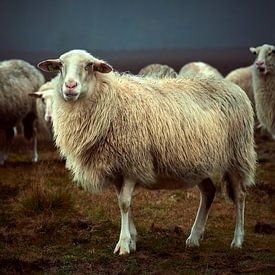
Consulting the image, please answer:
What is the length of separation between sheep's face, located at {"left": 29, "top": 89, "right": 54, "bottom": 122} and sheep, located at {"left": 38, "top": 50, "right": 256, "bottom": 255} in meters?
3.88

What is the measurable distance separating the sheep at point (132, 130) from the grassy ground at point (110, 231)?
1.09ft

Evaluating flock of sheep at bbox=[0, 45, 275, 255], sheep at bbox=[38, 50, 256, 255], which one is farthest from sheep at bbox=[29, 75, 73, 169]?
sheep at bbox=[38, 50, 256, 255]

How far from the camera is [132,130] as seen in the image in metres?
5.07

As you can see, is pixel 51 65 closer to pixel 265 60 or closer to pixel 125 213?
pixel 125 213

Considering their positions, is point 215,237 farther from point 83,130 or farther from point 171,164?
point 83,130

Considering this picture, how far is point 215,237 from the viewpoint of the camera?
239 inches

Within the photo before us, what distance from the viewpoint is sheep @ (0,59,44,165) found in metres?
9.88

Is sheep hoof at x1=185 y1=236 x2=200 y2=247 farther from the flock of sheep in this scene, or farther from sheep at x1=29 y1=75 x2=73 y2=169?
sheep at x1=29 y1=75 x2=73 y2=169

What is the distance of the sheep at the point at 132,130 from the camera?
5008 millimetres

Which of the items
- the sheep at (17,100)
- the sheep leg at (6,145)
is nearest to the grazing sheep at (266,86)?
the sheep at (17,100)

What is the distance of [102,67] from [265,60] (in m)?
4.05

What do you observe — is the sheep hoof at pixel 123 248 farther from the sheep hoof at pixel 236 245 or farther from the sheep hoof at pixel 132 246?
the sheep hoof at pixel 236 245

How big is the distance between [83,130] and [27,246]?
1.25m

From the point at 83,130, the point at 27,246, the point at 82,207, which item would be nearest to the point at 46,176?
the point at 82,207
